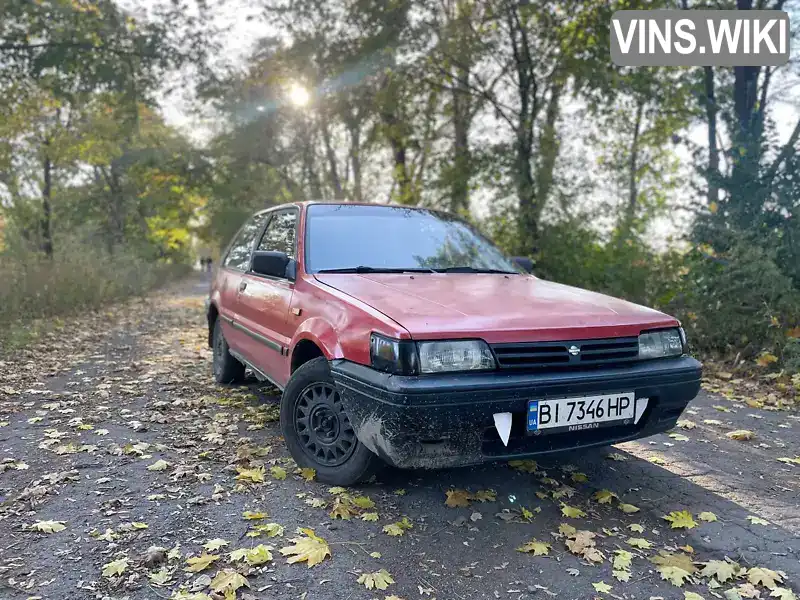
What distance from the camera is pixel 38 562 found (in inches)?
101

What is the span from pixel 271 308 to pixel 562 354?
2.14 meters

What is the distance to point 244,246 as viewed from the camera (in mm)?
5508

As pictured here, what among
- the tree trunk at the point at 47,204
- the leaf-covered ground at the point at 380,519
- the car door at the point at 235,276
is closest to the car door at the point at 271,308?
the car door at the point at 235,276

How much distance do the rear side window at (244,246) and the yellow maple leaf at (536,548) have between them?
10.9ft

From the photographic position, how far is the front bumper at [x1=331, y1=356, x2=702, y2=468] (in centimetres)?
267

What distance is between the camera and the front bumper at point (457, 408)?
8.75 feet

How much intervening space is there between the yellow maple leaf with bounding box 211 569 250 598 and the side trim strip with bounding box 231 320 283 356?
1659mm

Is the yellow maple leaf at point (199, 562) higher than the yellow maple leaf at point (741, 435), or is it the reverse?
the yellow maple leaf at point (199, 562)

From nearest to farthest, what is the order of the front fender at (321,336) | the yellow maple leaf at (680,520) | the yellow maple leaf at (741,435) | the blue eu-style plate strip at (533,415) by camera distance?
the blue eu-style plate strip at (533,415)
the yellow maple leaf at (680,520)
the front fender at (321,336)
the yellow maple leaf at (741,435)

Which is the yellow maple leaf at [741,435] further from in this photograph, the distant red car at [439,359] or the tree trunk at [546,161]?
the tree trunk at [546,161]

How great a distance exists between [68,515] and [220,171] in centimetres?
1935

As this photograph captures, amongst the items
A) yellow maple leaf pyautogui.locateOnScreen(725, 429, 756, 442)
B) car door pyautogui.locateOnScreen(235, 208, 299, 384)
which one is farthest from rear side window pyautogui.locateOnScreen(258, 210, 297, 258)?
yellow maple leaf pyautogui.locateOnScreen(725, 429, 756, 442)
